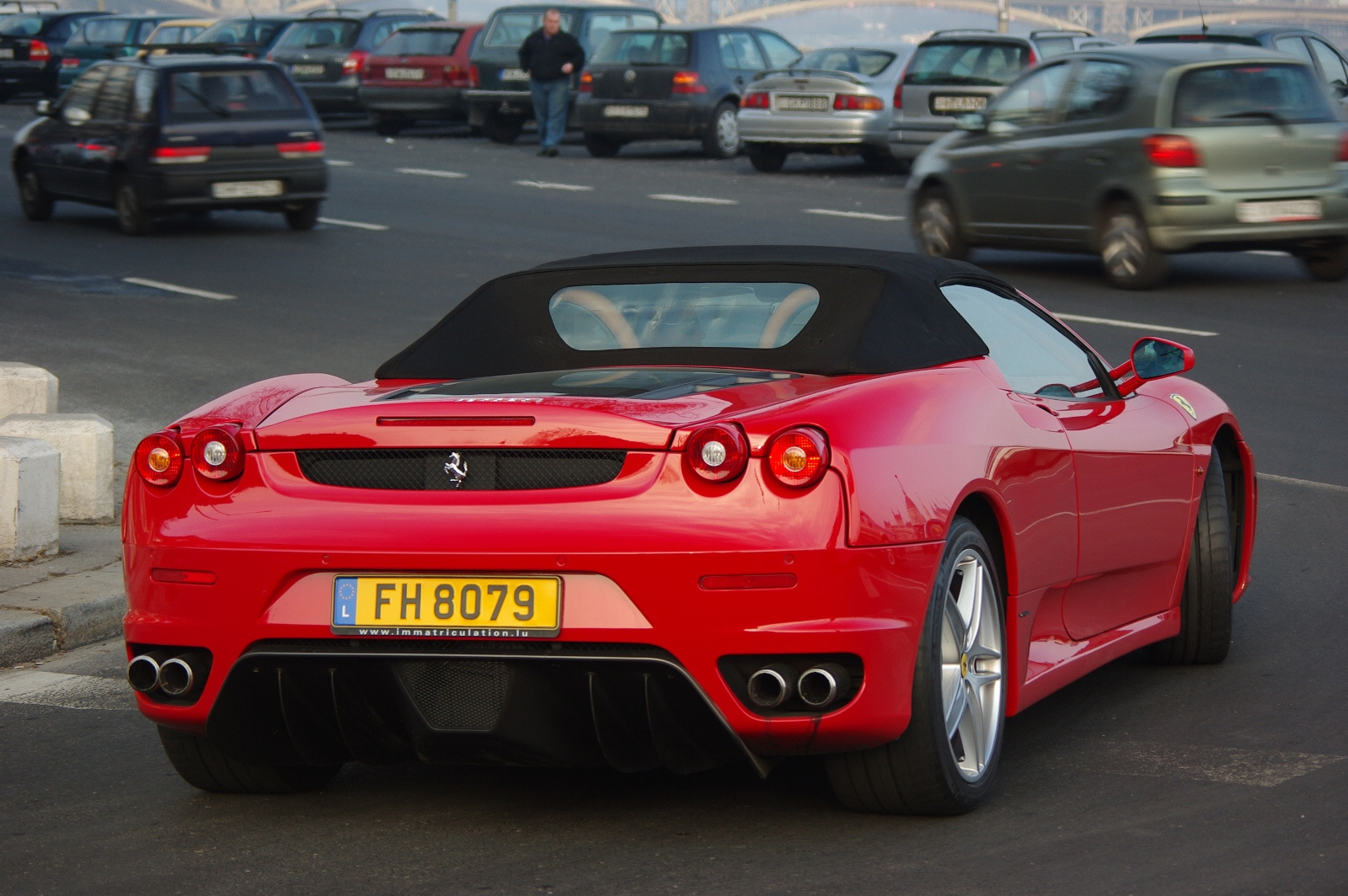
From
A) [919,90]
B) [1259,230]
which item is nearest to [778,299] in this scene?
[1259,230]

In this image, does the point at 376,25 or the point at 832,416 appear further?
the point at 376,25

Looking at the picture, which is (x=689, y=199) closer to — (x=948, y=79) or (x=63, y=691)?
(x=948, y=79)

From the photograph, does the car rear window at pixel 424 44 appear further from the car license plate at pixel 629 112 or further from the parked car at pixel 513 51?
the car license plate at pixel 629 112

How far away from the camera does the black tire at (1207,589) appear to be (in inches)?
241

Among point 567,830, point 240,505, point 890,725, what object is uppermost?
point 240,505

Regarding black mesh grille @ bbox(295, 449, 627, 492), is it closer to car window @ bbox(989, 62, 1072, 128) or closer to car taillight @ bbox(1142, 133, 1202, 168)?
car taillight @ bbox(1142, 133, 1202, 168)

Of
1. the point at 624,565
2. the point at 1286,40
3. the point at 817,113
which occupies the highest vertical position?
the point at 624,565

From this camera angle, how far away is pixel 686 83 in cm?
2753

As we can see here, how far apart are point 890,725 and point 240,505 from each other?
4.68 ft

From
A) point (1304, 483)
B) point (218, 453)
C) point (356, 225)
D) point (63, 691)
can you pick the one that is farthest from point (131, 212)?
point (218, 453)

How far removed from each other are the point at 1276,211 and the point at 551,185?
10.7 metres

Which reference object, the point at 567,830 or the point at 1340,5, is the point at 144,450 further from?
the point at 1340,5

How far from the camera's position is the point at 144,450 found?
461 centimetres

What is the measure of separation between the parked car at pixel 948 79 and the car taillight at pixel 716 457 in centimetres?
2027
